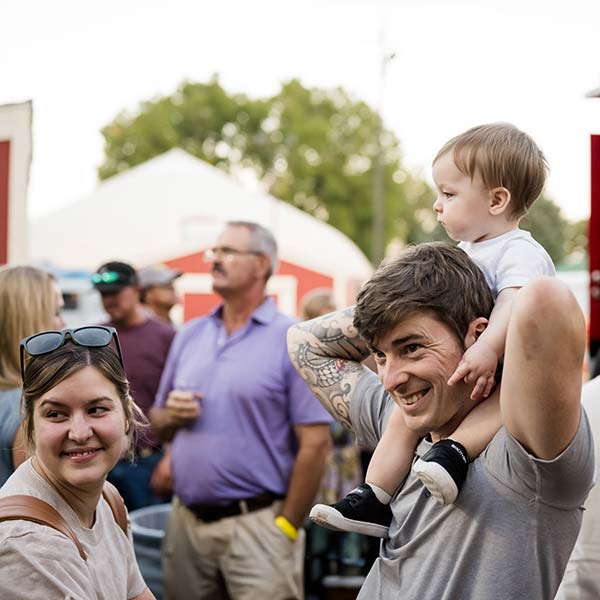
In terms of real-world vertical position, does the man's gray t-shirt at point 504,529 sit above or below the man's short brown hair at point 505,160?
below

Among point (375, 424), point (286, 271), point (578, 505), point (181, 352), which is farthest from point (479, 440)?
point (286, 271)

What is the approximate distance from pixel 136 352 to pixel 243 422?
2.16m

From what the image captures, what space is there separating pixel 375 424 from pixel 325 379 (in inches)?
7.7

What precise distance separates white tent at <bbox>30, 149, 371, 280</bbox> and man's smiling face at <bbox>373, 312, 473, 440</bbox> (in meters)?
28.3

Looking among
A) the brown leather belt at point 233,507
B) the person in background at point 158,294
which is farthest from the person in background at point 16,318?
the person in background at point 158,294

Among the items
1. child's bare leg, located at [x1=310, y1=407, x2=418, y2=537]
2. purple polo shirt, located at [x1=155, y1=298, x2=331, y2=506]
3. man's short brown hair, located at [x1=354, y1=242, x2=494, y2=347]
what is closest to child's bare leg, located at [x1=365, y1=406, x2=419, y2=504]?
child's bare leg, located at [x1=310, y1=407, x2=418, y2=537]

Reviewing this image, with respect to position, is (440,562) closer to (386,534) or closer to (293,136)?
(386,534)

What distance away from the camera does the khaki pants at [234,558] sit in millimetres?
4438

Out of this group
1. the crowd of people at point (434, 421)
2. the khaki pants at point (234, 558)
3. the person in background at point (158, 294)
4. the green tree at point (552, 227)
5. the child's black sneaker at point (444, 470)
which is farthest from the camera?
the green tree at point (552, 227)

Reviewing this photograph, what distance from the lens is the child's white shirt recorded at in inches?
87.6

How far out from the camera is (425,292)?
2027mm

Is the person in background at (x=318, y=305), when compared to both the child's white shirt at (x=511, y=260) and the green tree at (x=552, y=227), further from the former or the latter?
the green tree at (x=552, y=227)

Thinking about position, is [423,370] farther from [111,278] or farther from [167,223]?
[167,223]

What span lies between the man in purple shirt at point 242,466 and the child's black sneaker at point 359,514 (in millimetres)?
2237
